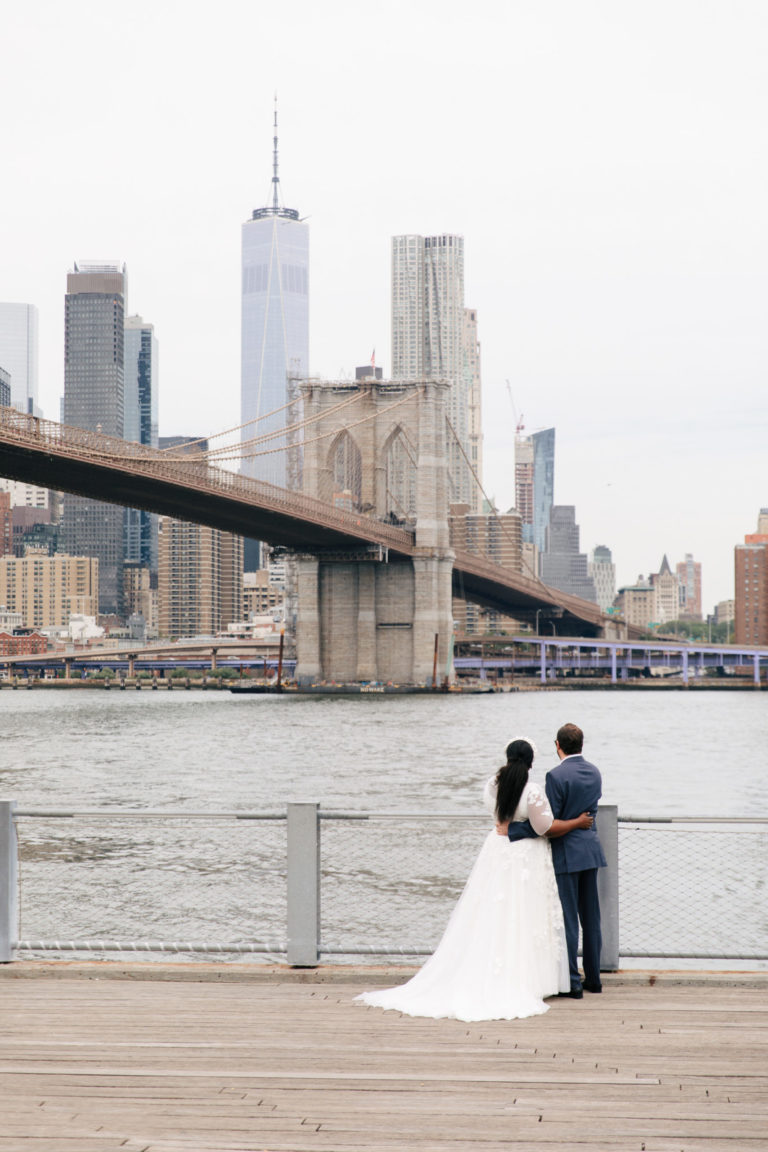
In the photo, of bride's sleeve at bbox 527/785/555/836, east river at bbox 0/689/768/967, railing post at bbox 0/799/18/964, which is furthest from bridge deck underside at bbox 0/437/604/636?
bride's sleeve at bbox 527/785/555/836

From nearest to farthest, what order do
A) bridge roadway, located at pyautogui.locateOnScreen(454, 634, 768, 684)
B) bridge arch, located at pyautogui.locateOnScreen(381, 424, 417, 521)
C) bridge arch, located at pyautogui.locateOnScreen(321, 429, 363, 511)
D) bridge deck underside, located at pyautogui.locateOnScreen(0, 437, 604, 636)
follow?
bridge deck underside, located at pyautogui.locateOnScreen(0, 437, 604, 636), bridge arch, located at pyautogui.locateOnScreen(321, 429, 363, 511), bridge arch, located at pyautogui.locateOnScreen(381, 424, 417, 521), bridge roadway, located at pyautogui.locateOnScreen(454, 634, 768, 684)

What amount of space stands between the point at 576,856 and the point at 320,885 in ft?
11.3

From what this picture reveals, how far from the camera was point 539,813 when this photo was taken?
609 cm

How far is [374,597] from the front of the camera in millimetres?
85562

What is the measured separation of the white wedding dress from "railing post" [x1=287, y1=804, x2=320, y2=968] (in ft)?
2.18

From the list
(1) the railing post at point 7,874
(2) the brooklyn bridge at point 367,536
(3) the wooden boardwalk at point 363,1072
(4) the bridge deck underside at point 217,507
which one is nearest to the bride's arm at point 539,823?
(3) the wooden boardwalk at point 363,1072

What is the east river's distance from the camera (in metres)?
12.7

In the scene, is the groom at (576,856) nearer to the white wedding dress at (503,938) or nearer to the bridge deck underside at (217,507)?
the white wedding dress at (503,938)

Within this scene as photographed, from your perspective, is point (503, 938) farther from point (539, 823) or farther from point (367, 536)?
point (367, 536)

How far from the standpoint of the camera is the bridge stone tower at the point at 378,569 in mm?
84188

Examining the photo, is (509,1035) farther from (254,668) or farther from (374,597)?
(254,668)

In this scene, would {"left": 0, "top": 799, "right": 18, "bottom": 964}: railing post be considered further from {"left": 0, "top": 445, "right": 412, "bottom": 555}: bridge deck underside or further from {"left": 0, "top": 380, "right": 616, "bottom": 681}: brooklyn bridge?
{"left": 0, "top": 380, "right": 616, "bottom": 681}: brooklyn bridge

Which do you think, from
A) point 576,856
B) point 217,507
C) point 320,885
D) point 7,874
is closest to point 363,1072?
point 576,856

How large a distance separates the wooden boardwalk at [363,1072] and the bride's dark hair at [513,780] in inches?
35.6
